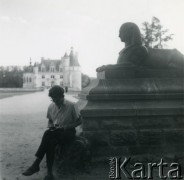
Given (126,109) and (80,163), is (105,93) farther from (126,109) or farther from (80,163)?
(80,163)

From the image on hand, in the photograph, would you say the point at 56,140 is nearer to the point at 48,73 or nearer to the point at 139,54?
the point at 139,54

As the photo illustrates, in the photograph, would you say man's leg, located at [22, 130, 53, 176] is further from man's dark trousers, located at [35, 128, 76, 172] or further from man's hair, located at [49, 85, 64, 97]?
man's hair, located at [49, 85, 64, 97]

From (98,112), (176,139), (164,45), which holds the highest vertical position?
(164,45)

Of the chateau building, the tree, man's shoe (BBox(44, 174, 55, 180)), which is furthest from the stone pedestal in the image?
the chateau building

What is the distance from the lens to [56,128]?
5289 millimetres

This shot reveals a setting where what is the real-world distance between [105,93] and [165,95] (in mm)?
1097

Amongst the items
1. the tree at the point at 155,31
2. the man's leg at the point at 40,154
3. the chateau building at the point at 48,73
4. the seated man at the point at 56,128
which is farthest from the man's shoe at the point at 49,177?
the chateau building at the point at 48,73

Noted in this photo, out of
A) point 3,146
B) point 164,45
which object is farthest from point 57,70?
point 3,146

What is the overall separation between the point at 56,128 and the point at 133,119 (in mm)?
1479

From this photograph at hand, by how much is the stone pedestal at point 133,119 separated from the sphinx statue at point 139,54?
60cm

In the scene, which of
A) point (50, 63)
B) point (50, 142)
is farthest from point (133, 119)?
point (50, 63)

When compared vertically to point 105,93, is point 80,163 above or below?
below

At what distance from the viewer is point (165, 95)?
6.27 meters

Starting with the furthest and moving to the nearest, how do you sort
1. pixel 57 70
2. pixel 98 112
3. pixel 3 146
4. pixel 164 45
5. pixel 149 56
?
pixel 57 70 < pixel 164 45 < pixel 3 146 < pixel 149 56 < pixel 98 112
